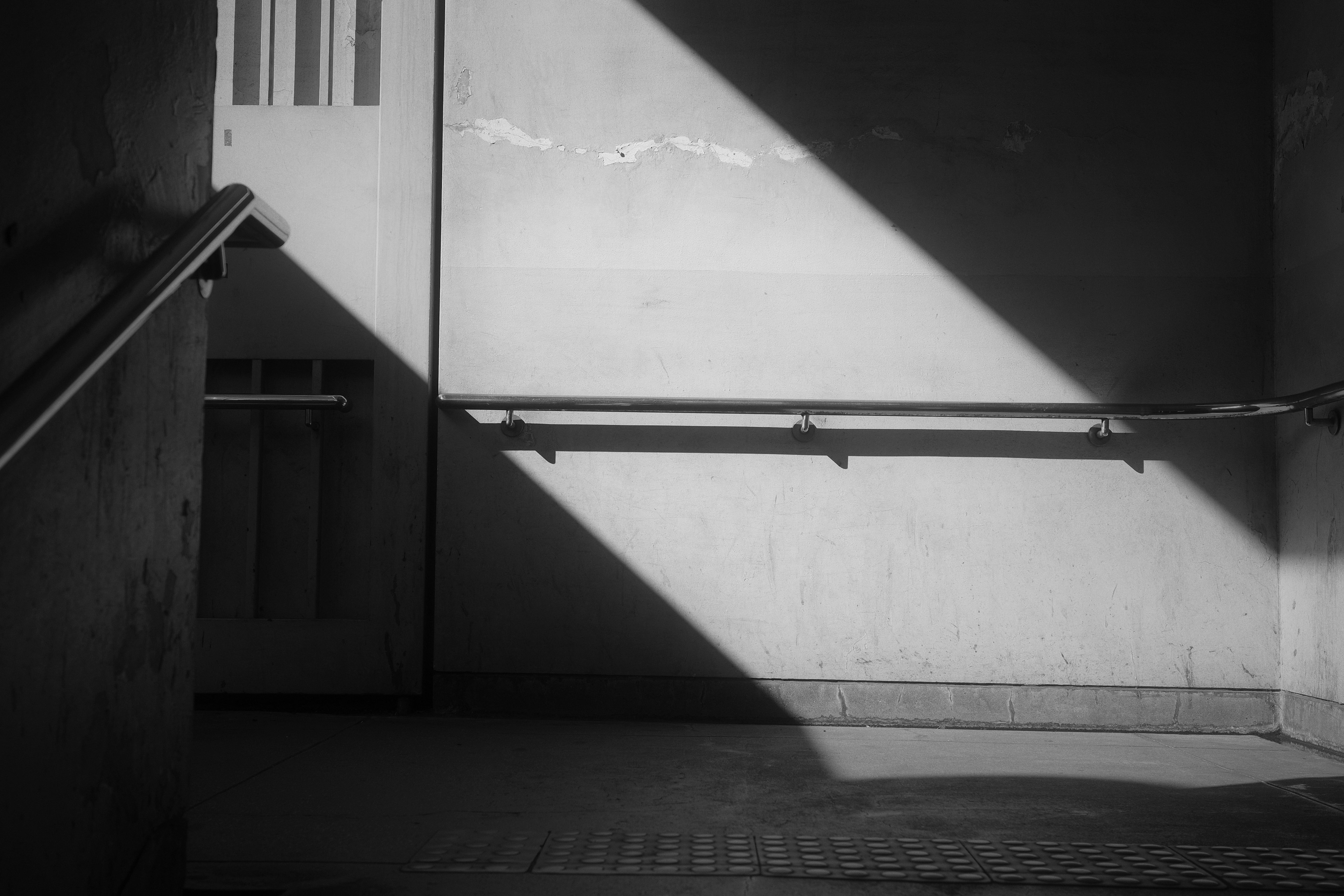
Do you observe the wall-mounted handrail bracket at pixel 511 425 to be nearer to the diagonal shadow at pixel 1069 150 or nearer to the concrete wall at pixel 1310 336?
the diagonal shadow at pixel 1069 150

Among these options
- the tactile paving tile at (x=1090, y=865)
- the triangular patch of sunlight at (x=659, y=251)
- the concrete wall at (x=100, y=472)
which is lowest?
the tactile paving tile at (x=1090, y=865)

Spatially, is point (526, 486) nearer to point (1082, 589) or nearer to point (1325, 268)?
point (1082, 589)

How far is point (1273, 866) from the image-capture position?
4.83 feet

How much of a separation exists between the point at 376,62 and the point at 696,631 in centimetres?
178

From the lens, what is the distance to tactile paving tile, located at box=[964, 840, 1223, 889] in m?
1.40

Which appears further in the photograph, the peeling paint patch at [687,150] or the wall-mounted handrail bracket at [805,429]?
the peeling paint patch at [687,150]

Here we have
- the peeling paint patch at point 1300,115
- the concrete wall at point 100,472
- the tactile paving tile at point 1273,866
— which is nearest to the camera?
the concrete wall at point 100,472

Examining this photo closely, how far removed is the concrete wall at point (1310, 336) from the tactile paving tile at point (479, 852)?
1.91 metres

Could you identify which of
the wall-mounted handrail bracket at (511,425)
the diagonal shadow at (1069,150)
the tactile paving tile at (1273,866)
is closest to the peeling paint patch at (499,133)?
the diagonal shadow at (1069,150)

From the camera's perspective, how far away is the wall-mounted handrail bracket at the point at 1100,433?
8.59ft

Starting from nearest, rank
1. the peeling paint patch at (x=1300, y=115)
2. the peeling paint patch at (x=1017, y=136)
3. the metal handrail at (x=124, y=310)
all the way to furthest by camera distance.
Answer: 1. the metal handrail at (x=124, y=310)
2. the peeling paint patch at (x=1300, y=115)
3. the peeling paint patch at (x=1017, y=136)

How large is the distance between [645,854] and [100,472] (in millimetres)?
917

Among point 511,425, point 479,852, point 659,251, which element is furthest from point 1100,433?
point 479,852

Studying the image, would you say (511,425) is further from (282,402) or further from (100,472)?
(100,472)
